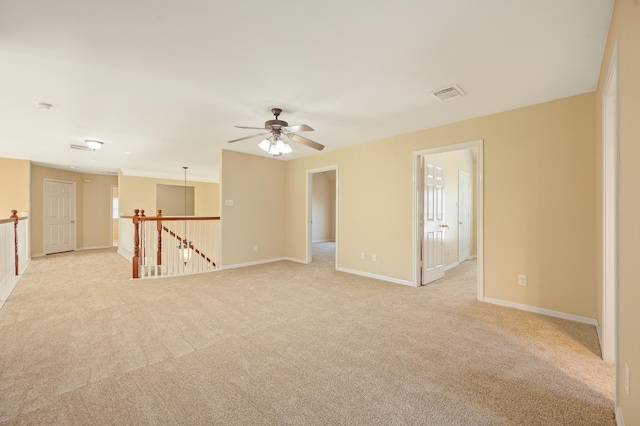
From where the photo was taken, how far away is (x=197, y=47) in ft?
6.91

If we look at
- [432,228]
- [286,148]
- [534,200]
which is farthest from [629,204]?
[432,228]

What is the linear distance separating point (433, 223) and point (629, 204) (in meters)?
3.35

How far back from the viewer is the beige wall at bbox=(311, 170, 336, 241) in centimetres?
1085

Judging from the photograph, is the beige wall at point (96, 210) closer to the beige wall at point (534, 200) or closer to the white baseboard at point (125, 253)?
the white baseboard at point (125, 253)

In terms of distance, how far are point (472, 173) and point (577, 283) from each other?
4645 mm

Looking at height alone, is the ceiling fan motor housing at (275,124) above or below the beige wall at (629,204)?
above

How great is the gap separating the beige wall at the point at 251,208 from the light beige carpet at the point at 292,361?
1.92 m

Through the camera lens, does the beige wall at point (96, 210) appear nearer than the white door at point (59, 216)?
No

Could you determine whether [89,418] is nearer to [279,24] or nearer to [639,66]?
[279,24]

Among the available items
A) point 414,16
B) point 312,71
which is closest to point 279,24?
point 312,71

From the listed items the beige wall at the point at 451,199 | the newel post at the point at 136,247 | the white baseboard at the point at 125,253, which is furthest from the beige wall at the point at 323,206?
the newel post at the point at 136,247

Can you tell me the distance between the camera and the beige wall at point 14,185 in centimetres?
A: 639

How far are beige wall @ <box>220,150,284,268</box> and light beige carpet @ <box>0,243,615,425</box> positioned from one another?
6.31 ft

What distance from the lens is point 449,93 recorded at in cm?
288
